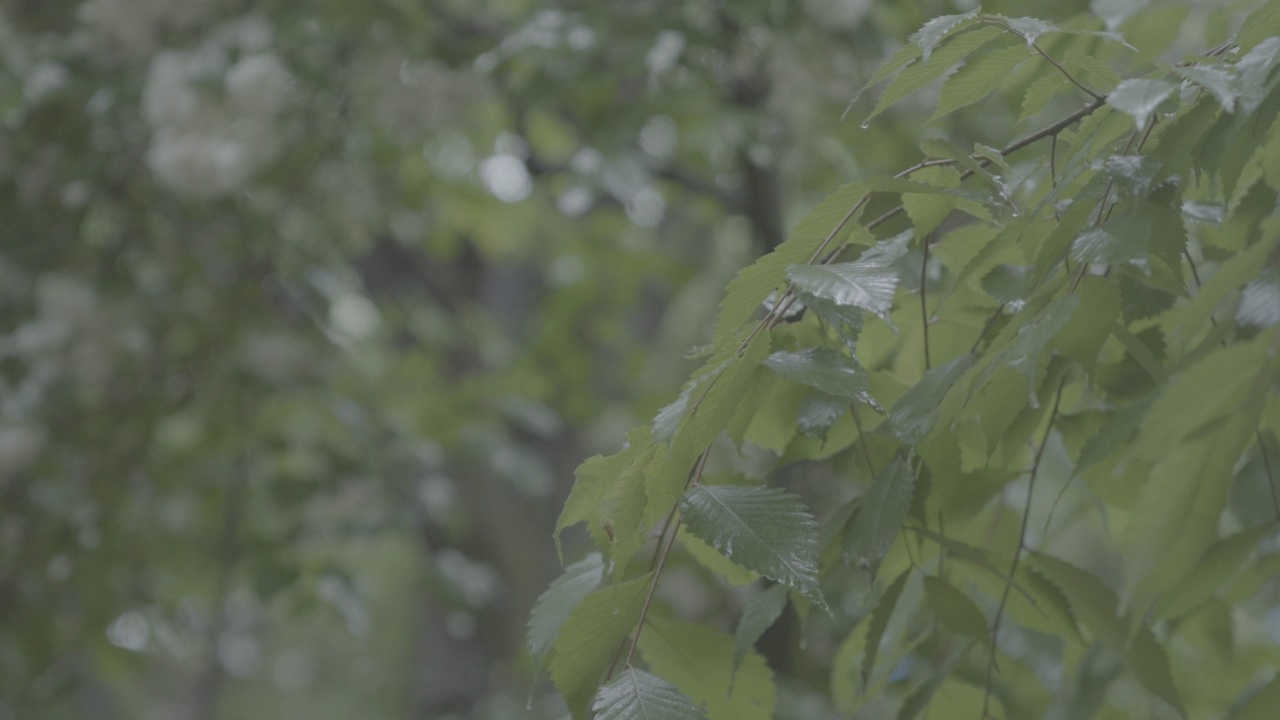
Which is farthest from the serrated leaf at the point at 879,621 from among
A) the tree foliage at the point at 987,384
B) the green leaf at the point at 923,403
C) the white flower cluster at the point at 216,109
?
the white flower cluster at the point at 216,109

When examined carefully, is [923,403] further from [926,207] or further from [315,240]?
[315,240]

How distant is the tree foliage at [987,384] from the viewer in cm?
42

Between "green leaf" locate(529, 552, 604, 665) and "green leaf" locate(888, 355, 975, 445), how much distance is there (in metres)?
0.17

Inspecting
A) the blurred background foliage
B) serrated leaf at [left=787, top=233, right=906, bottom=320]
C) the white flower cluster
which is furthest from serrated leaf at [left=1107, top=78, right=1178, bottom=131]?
the white flower cluster

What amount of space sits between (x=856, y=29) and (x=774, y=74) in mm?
132

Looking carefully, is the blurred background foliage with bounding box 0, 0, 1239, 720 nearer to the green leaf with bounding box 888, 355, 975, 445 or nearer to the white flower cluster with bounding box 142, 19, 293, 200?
the white flower cluster with bounding box 142, 19, 293, 200

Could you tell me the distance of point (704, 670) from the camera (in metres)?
0.60

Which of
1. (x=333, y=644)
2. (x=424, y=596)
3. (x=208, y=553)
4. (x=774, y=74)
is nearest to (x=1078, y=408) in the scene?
(x=774, y=74)

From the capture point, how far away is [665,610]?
0.67 metres

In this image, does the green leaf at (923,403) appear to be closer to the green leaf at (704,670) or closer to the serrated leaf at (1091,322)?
the serrated leaf at (1091,322)

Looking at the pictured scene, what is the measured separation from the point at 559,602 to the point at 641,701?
0.37ft

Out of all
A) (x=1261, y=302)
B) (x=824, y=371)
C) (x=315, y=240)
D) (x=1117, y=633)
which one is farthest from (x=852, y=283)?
(x=315, y=240)

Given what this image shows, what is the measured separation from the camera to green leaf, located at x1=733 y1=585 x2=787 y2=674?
0.57 meters

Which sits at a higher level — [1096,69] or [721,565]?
[1096,69]
